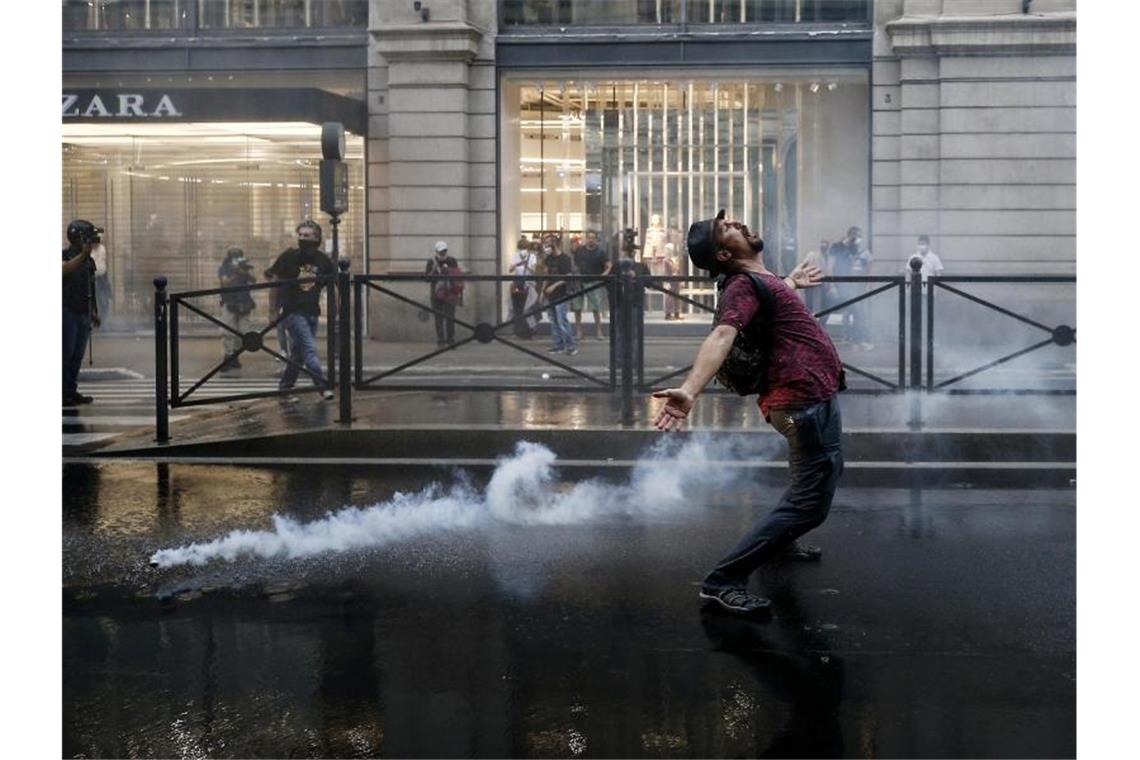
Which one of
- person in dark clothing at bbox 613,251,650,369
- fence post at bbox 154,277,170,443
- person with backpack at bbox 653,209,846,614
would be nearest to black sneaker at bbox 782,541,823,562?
person with backpack at bbox 653,209,846,614

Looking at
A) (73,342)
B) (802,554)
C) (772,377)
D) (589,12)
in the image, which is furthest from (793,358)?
(589,12)

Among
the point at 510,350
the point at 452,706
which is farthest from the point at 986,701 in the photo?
the point at 510,350

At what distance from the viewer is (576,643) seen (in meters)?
5.44

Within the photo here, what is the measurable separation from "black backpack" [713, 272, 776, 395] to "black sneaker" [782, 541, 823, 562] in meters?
1.22

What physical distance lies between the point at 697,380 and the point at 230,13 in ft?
59.9

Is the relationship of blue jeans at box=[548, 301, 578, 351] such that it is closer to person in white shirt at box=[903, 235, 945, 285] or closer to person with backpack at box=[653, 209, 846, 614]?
person in white shirt at box=[903, 235, 945, 285]

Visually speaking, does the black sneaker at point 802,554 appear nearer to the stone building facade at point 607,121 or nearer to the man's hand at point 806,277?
the man's hand at point 806,277

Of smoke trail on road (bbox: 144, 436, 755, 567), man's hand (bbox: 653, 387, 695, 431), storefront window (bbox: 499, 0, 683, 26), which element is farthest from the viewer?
storefront window (bbox: 499, 0, 683, 26)

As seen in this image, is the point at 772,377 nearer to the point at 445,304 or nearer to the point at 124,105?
the point at 445,304

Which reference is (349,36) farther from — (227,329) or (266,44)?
(227,329)

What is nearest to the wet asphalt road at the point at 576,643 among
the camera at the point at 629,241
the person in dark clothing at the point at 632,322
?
the person in dark clothing at the point at 632,322

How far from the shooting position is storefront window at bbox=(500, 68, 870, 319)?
22438 mm

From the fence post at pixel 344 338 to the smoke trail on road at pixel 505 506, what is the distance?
1.50m

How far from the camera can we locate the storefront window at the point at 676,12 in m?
21.2
